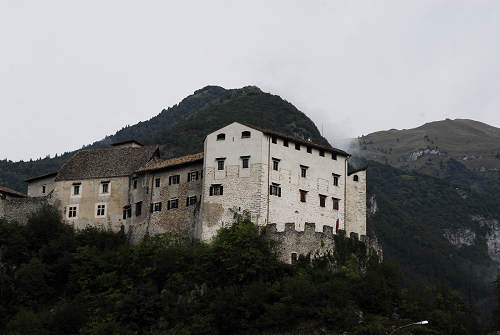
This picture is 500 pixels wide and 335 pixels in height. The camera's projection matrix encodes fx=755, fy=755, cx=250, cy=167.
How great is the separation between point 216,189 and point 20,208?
82.3 feet

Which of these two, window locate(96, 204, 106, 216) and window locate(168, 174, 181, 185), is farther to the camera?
window locate(96, 204, 106, 216)

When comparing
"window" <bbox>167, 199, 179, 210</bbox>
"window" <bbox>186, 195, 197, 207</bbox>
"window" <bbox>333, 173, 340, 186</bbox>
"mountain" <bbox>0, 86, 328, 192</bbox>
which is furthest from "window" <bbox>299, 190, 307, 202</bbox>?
"mountain" <bbox>0, 86, 328, 192</bbox>

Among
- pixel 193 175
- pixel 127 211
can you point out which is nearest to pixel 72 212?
pixel 127 211

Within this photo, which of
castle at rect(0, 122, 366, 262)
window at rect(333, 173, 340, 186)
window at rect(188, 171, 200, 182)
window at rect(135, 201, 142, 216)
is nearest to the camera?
castle at rect(0, 122, 366, 262)

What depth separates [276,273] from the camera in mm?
68625

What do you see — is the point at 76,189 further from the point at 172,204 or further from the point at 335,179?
the point at 335,179

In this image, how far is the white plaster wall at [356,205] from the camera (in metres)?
76.8

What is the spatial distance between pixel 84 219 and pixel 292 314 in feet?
100

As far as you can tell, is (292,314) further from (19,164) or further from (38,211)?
(19,164)

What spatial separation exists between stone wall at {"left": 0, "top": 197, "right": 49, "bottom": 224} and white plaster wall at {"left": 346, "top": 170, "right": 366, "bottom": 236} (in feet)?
111

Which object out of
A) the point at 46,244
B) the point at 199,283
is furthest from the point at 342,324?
the point at 46,244

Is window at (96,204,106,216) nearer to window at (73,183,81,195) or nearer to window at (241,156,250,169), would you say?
window at (73,183,81,195)

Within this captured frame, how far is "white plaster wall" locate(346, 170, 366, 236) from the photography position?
7681 centimetres

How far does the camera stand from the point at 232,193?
73812 millimetres
